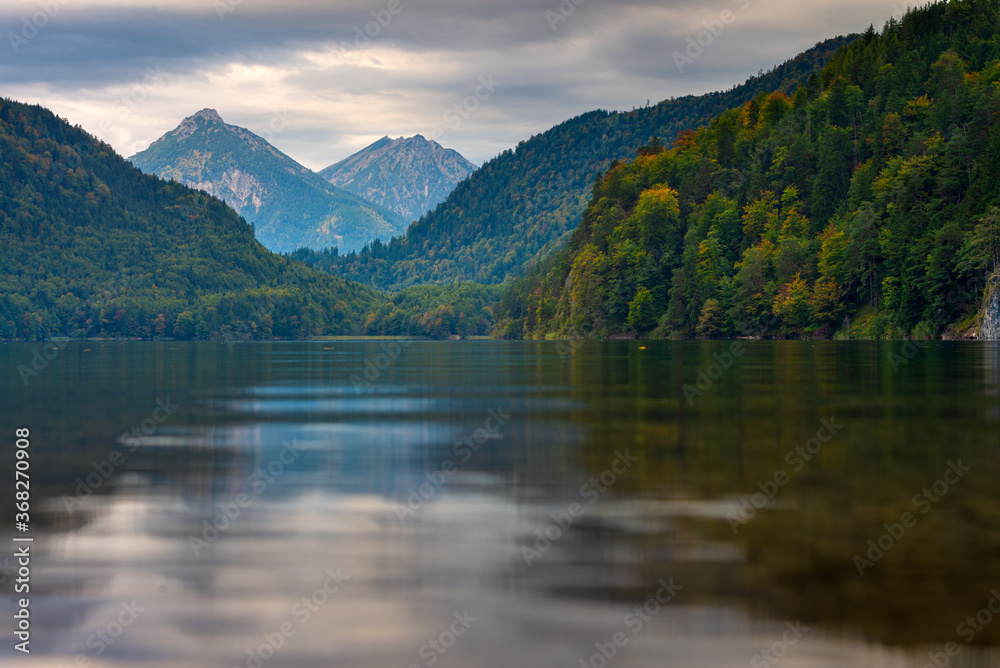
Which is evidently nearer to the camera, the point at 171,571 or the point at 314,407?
the point at 171,571

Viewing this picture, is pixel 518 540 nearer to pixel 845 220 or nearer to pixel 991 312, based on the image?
pixel 991 312

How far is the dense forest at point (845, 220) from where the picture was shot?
407 feet

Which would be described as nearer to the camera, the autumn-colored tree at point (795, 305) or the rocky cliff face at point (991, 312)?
the rocky cliff face at point (991, 312)

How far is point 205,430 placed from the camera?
94.4ft

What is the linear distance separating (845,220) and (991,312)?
1812 inches

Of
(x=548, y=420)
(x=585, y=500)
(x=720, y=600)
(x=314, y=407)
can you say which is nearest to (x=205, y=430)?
(x=314, y=407)

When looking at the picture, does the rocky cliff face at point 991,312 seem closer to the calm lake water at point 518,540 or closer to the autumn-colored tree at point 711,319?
the autumn-colored tree at point 711,319

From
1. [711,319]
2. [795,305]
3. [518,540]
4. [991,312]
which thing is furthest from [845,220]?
[518,540]

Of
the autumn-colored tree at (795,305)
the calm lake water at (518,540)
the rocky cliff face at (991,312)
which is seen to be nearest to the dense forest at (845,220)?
the autumn-colored tree at (795,305)

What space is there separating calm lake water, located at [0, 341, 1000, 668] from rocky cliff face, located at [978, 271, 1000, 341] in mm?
91585

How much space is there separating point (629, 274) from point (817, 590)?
184 m

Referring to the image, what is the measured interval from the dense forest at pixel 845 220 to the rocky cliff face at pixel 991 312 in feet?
11.7

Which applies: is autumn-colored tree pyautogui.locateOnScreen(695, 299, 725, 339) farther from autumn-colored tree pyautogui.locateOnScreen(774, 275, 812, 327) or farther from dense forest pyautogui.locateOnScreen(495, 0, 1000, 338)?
autumn-colored tree pyautogui.locateOnScreen(774, 275, 812, 327)

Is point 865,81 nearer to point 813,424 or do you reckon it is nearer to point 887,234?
point 887,234
